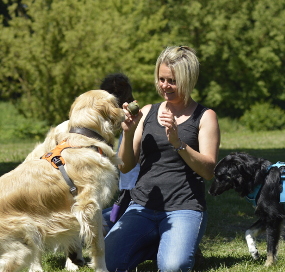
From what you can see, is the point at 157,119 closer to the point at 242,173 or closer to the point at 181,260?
the point at 242,173

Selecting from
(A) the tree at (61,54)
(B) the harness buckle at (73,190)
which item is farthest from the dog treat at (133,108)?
(A) the tree at (61,54)

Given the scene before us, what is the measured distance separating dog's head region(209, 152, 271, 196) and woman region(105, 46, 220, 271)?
51cm

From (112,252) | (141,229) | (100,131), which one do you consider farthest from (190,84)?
(112,252)

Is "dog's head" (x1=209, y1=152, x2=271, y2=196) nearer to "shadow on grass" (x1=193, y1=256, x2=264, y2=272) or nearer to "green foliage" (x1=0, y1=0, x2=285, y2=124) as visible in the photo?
"shadow on grass" (x1=193, y1=256, x2=264, y2=272)

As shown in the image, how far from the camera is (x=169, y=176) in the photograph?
4.66 metres

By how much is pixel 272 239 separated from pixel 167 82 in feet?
6.41

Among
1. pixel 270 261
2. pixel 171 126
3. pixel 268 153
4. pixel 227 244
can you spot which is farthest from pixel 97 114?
pixel 268 153

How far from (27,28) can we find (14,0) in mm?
2036

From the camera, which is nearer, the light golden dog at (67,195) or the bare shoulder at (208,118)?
the light golden dog at (67,195)

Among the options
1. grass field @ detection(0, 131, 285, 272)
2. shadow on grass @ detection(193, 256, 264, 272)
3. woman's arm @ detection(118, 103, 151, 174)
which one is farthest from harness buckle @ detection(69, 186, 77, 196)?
shadow on grass @ detection(193, 256, 264, 272)

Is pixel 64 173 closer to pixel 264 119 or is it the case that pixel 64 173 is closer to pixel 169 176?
pixel 169 176

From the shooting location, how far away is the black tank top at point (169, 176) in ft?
15.1

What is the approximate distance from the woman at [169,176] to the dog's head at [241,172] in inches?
20.1

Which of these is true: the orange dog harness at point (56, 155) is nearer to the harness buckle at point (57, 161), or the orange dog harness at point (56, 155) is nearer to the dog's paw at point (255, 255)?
the harness buckle at point (57, 161)
